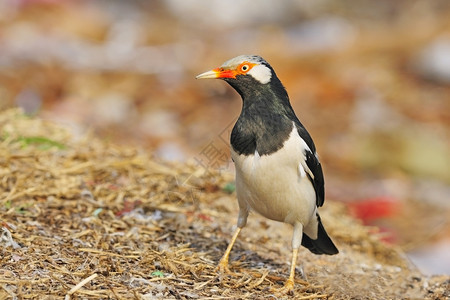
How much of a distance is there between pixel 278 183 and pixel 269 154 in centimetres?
20

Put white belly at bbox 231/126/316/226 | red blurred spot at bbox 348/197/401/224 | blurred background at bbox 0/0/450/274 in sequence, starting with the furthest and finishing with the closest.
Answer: blurred background at bbox 0/0/450/274
red blurred spot at bbox 348/197/401/224
white belly at bbox 231/126/316/226

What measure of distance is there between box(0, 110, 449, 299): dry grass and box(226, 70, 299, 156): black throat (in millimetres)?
824

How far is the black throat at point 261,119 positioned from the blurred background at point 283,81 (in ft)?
4.95

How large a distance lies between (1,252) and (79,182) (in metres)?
1.35

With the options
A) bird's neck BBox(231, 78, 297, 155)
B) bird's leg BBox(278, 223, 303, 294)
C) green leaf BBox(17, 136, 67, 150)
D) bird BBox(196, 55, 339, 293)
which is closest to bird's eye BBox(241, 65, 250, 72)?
bird BBox(196, 55, 339, 293)

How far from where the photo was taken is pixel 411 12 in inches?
695

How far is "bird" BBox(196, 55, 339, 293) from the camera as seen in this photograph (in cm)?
402

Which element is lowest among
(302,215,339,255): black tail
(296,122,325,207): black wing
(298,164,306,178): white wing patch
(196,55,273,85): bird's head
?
(302,215,339,255): black tail

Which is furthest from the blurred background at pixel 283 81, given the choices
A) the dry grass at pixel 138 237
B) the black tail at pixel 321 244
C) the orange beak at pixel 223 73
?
the orange beak at pixel 223 73

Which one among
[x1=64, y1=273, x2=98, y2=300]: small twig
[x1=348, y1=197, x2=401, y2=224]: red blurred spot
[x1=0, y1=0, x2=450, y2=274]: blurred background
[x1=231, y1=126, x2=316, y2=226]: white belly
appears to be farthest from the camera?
[x1=0, y1=0, x2=450, y2=274]: blurred background

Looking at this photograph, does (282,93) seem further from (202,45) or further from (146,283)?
(202,45)

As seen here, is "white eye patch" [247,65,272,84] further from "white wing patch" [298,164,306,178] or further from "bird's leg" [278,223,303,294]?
"bird's leg" [278,223,303,294]

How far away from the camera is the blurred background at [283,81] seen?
886 centimetres

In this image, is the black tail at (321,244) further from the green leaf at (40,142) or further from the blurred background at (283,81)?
the green leaf at (40,142)
